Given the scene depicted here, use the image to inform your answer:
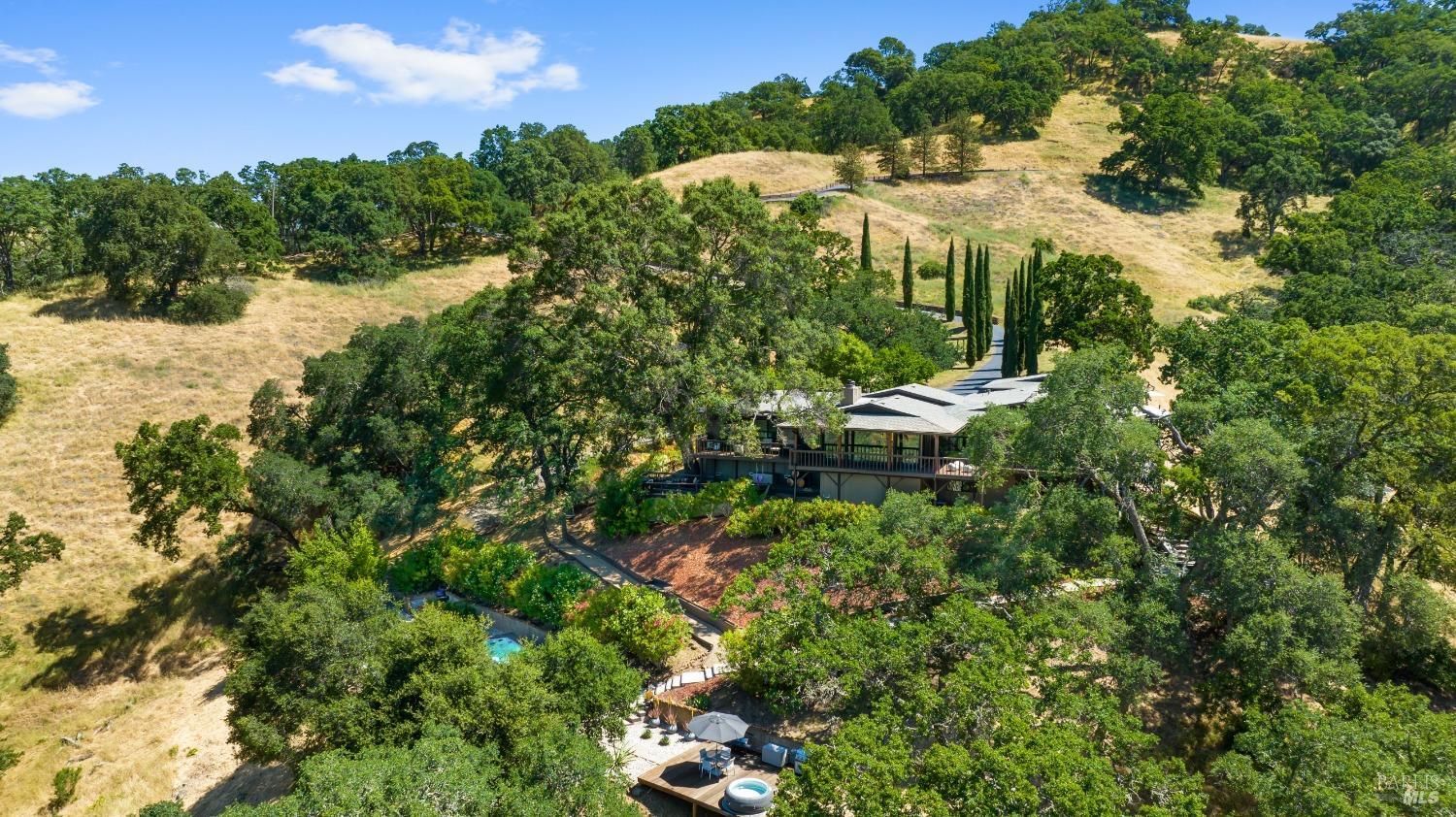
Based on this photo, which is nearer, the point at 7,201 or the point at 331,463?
the point at 331,463

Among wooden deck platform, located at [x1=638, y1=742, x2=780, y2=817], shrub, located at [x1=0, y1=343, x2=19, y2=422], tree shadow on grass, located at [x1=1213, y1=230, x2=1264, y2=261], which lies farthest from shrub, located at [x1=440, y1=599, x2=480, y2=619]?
tree shadow on grass, located at [x1=1213, y1=230, x2=1264, y2=261]

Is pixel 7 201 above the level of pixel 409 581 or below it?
above

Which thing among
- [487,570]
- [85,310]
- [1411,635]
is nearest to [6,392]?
[85,310]

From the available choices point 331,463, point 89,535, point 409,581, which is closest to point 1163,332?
point 409,581

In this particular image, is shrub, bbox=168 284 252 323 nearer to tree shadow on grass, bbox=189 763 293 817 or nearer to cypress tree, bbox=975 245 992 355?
tree shadow on grass, bbox=189 763 293 817

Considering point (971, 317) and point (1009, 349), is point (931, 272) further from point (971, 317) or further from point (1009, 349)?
point (1009, 349)

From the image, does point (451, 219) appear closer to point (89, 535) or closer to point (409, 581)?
point (89, 535)
